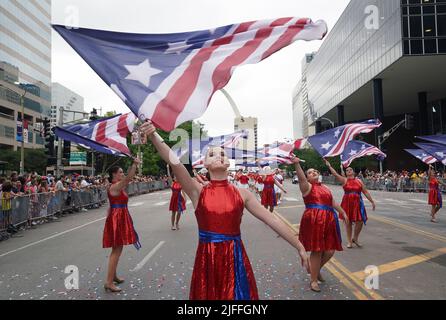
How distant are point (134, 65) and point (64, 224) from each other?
11.6 meters

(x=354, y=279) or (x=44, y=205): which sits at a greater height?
(x=44, y=205)

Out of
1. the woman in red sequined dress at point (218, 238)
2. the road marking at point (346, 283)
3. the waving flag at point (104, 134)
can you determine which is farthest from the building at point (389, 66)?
the woman in red sequined dress at point (218, 238)

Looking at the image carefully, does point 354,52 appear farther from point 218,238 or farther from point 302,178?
point 218,238

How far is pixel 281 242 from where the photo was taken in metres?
9.38

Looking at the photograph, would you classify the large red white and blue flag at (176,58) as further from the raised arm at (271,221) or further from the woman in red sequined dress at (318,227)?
the woman in red sequined dress at (318,227)

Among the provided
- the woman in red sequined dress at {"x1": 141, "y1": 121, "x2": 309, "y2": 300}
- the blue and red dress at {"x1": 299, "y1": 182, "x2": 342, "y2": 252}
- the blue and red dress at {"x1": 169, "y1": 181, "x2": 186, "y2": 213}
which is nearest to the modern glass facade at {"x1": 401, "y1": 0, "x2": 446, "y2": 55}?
the blue and red dress at {"x1": 169, "y1": 181, "x2": 186, "y2": 213}

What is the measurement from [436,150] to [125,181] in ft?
34.0

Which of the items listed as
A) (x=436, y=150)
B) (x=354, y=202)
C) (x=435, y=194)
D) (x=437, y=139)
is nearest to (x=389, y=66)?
(x=435, y=194)

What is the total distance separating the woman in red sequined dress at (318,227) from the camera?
5676mm

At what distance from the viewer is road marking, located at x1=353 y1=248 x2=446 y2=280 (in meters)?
6.35

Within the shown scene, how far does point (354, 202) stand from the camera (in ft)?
28.5

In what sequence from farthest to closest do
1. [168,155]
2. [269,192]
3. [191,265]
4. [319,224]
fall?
[269,192]
[191,265]
[319,224]
[168,155]

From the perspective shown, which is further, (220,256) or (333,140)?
(333,140)

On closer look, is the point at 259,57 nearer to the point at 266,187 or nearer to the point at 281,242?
the point at 281,242
